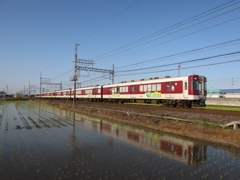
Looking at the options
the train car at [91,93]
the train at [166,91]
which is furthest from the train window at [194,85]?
the train car at [91,93]

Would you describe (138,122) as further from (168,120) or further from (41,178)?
(41,178)

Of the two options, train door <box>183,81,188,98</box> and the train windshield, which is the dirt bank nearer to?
train door <box>183,81,188,98</box>

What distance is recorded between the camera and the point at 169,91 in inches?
855

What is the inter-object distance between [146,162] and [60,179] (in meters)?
3.07

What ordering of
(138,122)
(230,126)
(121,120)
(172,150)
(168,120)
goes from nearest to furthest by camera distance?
(172,150), (230,126), (168,120), (138,122), (121,120)

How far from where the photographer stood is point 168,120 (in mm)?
13523

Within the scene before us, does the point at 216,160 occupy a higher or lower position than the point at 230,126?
lower

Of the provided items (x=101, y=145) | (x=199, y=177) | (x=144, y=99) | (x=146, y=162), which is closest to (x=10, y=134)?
(x=101, y=145)

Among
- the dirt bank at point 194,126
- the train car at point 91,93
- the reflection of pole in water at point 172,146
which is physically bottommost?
the reflection of pole in water at point 172,146

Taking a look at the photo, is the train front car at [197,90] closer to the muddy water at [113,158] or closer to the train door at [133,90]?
the train door at [133,90]

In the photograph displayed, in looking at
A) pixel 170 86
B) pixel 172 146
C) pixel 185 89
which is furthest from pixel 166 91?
pixel 172 146

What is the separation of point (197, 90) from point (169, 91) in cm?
324

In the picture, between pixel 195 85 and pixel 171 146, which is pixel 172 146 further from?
pixel 195 85

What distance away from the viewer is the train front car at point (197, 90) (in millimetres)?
19406
